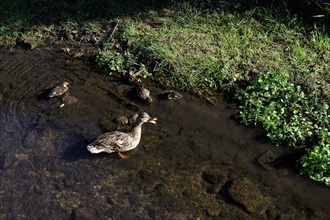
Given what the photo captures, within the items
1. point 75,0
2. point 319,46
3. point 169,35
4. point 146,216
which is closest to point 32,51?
point 75,0

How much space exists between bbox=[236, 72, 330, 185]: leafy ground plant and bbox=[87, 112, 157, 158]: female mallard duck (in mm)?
2142

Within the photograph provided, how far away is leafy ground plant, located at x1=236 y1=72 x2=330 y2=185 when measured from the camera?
27.1 feet

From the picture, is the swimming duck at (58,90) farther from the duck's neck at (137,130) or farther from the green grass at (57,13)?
the green grass at (57,13)

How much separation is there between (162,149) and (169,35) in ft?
11.3

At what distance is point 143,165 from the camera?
864 centimetres

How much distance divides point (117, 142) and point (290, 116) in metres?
3.35

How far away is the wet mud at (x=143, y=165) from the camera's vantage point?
7875 mm

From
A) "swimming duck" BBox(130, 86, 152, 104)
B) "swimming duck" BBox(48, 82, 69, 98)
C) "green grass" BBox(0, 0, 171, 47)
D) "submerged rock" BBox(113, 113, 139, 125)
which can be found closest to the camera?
"submerged rock" BBox(113, 113, 139, 125)

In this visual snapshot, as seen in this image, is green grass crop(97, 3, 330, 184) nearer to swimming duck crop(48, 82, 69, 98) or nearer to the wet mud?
the wet mud

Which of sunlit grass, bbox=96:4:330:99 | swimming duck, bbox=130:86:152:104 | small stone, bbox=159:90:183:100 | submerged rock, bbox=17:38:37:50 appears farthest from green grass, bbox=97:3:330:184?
submerged rock, bbox=17:38:37:50

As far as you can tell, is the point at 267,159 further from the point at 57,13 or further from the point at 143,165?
the point at 57,13

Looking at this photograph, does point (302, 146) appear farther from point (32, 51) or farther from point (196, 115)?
point (32, 51)

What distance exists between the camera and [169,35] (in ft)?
37.1

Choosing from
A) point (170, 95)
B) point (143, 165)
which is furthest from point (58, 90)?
point (143, 165)
